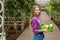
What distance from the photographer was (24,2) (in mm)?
12281

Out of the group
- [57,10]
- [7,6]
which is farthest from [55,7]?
[7,6]

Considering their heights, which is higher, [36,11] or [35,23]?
[36,11]

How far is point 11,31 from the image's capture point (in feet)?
42.2

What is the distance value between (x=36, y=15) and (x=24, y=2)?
22.0 feet

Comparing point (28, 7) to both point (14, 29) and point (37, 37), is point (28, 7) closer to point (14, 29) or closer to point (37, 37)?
point (14, 29)

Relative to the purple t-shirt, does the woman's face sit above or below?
above

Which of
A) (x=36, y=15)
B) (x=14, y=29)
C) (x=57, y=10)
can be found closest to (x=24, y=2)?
(x=14, y=29)

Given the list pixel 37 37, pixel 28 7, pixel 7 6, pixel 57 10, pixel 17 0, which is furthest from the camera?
pixel 57 10

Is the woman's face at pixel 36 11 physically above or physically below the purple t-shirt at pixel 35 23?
above

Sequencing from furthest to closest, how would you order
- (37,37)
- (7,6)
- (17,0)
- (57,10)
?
(57,10), (17,0), (7,6), (37,37)

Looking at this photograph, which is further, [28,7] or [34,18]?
[28,7]

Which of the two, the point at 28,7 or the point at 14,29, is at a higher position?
the point at 28,7

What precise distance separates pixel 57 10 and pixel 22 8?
424 centimetres

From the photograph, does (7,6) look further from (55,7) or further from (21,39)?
(55,7)
